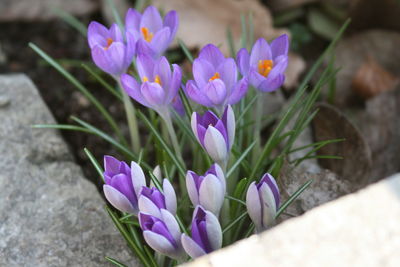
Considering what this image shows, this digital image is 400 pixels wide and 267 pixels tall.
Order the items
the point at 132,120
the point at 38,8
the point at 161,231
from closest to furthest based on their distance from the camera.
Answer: the point at 161,231, the point at 132,120, the point at 38,8

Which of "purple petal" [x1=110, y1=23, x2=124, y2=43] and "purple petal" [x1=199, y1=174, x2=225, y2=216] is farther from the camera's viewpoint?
"purple petal" [x1=110, y1=23, x2=124, y2=43]

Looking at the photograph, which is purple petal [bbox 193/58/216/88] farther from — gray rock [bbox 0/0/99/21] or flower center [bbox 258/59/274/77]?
gray rock [bbox 0/0/99/21]

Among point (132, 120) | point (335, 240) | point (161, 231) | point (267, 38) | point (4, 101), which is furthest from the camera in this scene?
point (267, 38)

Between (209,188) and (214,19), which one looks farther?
(214,19)

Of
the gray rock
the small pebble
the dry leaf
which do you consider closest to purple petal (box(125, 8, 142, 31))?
the small pebble

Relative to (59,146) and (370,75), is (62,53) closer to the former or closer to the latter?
(59,146)

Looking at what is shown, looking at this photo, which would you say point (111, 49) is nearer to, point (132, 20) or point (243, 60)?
point (132, 20)

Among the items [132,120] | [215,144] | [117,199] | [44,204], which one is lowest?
[44,204]

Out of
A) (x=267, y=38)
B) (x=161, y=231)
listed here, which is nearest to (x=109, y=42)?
(x=161, y=231)
